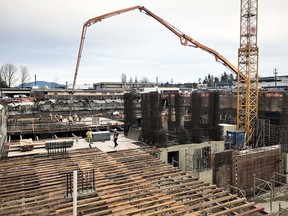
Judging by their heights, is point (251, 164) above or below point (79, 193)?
below

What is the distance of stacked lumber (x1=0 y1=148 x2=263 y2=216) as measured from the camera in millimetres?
9047

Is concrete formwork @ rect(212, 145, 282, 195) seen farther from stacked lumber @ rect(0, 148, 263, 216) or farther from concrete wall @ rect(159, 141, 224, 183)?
stacked lumber @ rect(0, 148, 263, 216)

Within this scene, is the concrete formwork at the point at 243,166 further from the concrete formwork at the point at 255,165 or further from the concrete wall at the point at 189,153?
the concrete wall at the point at 189,153

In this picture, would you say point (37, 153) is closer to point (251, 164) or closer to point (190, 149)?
point (190, 149)

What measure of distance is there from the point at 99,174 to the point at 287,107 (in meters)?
22.3

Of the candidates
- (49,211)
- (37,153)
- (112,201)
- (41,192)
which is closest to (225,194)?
(112,201)

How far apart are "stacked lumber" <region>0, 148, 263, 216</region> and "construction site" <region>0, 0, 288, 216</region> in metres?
0.04

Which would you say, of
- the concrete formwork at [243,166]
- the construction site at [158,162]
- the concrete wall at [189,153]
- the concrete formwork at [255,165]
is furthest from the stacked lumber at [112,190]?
the concrete formwork at [255,165]

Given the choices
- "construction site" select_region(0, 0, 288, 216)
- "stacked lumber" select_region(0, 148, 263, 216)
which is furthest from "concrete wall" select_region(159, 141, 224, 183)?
"stacked lumber" select_region(0, 148, 263, 216)

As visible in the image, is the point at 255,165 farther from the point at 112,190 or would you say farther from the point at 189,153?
the point at 112,190

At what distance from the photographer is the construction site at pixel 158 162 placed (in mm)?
9648

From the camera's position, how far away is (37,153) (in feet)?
57.8

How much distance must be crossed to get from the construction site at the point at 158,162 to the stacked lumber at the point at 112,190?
0.04 m

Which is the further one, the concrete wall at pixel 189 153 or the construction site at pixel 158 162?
the concrete wall at pixel 189 153
